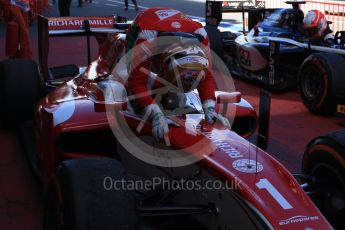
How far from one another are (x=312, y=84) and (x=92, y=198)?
14.6 feet

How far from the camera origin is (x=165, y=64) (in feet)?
9.65

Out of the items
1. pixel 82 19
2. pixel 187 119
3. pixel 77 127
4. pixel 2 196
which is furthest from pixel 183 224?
pixel 82 19

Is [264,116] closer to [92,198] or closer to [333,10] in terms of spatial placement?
[92,198]

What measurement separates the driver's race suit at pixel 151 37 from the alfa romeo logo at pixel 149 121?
Result: 0.02 meters

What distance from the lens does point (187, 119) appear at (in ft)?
10.3

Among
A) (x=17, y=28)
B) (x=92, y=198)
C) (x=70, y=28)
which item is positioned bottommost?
(x=92, y=198)

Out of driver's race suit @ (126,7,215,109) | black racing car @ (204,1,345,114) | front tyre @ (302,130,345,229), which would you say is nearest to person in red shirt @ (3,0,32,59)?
black racing car @ (204,1,345,114)

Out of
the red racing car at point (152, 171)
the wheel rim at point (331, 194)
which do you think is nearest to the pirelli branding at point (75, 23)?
the red racing car at point (152, 171)

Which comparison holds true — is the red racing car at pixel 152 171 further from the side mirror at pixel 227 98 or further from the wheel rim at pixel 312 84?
the wheel rim at pixel 312 84

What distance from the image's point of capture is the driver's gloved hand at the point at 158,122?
2.85 meters

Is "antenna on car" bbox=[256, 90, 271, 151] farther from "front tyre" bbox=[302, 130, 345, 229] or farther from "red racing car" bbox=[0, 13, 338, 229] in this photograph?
"front tyre" bbox=[302, 130, 345, 229]

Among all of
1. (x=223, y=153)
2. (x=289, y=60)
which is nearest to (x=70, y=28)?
(x=289, y=60)

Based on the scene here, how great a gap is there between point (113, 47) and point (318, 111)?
108 inches

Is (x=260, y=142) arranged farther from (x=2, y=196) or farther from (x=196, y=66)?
(x=2, y=196)
